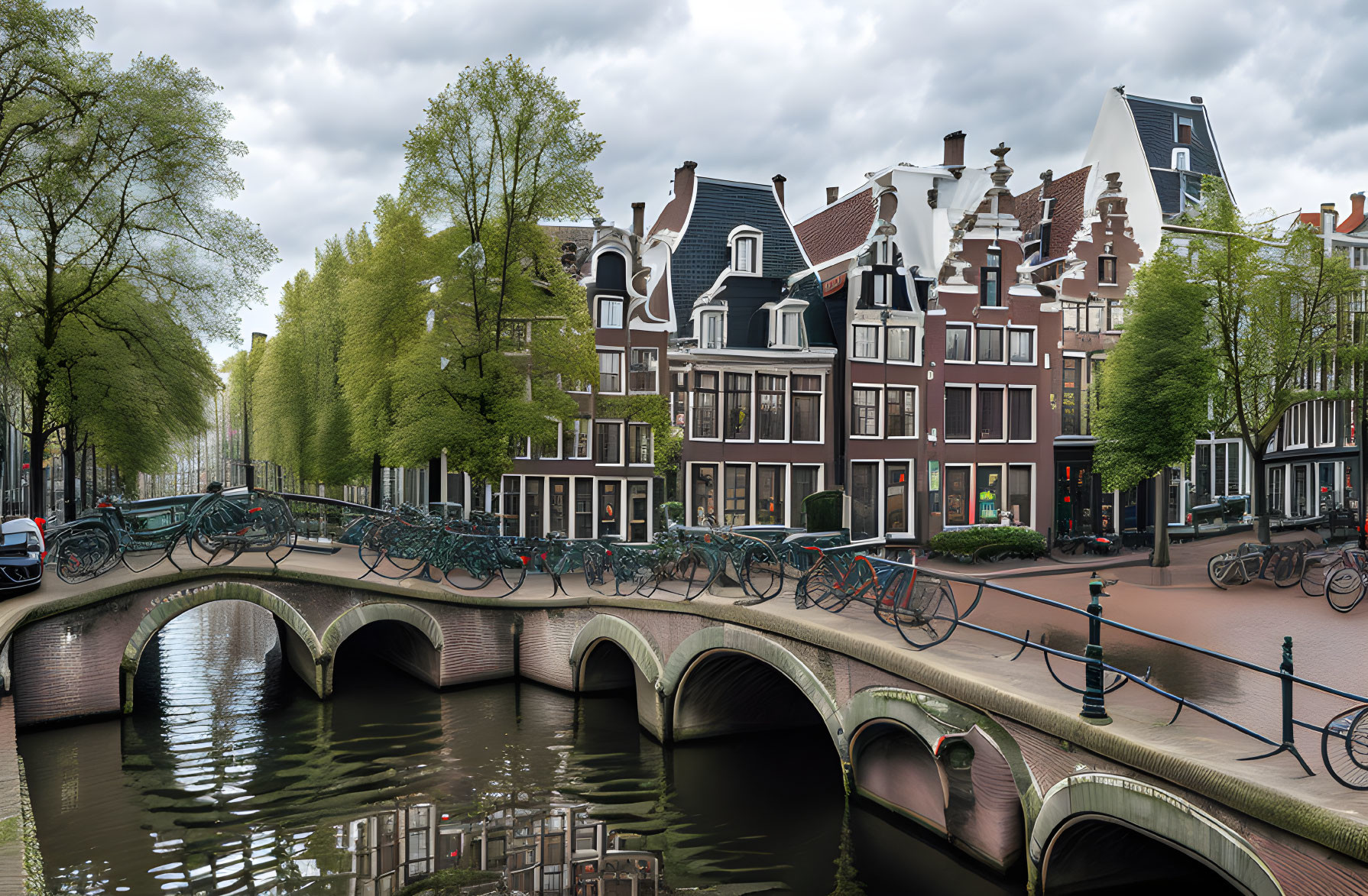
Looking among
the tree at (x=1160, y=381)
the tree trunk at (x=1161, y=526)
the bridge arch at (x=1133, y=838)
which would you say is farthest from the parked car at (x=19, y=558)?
the tree at (x=1160, y=381)

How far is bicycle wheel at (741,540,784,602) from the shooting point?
13789 mm

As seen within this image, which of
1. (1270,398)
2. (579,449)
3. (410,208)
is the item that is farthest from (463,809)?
(1270,398)

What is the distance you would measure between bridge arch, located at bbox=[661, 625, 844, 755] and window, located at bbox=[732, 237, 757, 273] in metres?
17.4

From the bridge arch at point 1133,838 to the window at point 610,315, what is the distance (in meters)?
22.2

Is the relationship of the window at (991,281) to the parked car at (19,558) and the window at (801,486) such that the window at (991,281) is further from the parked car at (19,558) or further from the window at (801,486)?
the parked car at (19,558)

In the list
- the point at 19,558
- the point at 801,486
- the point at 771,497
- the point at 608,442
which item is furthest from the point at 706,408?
the point at 19,558

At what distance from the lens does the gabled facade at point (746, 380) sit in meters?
28.5

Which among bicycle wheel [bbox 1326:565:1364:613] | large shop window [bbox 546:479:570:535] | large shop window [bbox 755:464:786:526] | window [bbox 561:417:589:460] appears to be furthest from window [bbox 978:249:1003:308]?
bicycle wheel [bbox 1326:565:1364:613]

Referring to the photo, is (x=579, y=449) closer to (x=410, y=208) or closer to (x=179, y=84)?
(x=410, y=208)

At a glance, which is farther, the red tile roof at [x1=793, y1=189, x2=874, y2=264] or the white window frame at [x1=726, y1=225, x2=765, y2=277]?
the red tile roof at [x1=793, y1=189, x2=874, y2=264]

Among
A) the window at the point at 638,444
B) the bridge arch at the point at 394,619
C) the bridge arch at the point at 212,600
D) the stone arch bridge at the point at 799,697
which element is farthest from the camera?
the window at the point at 638,444

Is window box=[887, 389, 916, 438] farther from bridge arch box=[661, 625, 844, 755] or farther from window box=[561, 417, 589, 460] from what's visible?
bridge arch box=[661, 625, 844, 755]

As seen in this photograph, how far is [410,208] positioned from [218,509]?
29.6ft

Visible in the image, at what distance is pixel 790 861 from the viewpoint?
34.8ft
